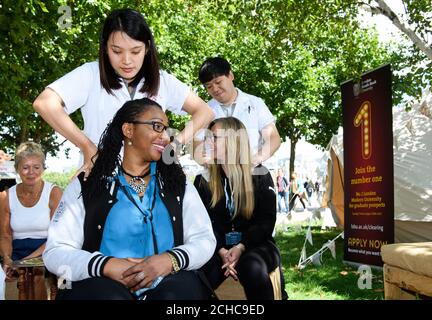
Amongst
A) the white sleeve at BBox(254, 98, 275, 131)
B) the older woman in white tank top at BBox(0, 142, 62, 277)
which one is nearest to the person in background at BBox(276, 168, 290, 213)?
the white sleeve at BBox(254, 98, 275, 131)

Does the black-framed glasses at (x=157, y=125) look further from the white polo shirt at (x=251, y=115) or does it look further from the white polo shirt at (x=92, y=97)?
the white polo shirt at (x=251, y=115)

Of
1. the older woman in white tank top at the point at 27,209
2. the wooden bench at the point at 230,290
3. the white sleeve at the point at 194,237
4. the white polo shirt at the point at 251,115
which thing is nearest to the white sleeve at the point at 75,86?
the white sleeve at the point at 194,237

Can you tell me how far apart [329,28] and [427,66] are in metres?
2.28

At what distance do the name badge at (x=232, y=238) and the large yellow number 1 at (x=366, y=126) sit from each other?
4.45 m

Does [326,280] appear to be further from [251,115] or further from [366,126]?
[251,115]

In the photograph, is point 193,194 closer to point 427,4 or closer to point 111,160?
point 111,160

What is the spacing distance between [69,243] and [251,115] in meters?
2.56

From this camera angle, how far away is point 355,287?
24.2 feet

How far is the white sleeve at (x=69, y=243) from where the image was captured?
268 centimetres

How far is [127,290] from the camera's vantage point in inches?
105

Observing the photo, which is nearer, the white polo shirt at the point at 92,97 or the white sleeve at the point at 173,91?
the white polo shirt at the point at 92,97

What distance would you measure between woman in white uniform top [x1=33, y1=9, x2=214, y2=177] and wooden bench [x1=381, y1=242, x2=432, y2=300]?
170 cm

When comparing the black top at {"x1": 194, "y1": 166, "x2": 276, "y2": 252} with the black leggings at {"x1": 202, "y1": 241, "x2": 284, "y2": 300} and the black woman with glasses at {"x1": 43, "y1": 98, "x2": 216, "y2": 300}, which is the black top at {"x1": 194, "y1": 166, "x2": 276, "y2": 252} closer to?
the black leggings at {"x1": 202, "y1": 241, "x2": 284, "y2": 300}

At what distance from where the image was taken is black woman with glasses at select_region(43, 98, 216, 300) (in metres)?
2.66
